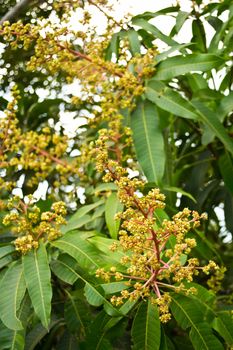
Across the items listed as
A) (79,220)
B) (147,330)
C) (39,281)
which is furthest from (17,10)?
(147,330)

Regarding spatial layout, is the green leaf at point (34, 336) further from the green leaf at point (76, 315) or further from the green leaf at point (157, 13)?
the green leaf at point (157, 13)

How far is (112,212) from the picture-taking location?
1637 mm

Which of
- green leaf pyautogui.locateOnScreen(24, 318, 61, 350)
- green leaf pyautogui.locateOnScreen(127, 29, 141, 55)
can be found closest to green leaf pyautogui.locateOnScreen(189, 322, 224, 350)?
green leaf pyautogui.locateOnScreen(24, 318, 61, 350)

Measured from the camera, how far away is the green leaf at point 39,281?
1257 mm

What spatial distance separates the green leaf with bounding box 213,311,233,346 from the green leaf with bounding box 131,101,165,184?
354 mm

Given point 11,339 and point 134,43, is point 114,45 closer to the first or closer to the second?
point 134,43

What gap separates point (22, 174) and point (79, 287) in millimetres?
820

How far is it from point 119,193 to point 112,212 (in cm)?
45

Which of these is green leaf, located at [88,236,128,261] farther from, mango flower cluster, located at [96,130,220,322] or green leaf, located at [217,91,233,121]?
green leaf, located at [217,91,233,121]

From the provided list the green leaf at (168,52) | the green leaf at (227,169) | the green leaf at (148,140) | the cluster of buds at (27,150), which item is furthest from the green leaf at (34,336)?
the green leaf at (168,52)

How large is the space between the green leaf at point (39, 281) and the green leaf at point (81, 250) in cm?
5

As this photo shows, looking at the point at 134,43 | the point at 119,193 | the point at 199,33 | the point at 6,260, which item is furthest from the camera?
the point at 199,33

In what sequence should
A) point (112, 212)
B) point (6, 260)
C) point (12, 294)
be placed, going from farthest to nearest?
point (112, 212) → point (6, 260) → point (12, 294)

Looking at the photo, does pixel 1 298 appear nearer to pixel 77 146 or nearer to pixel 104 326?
pixel 104 326
